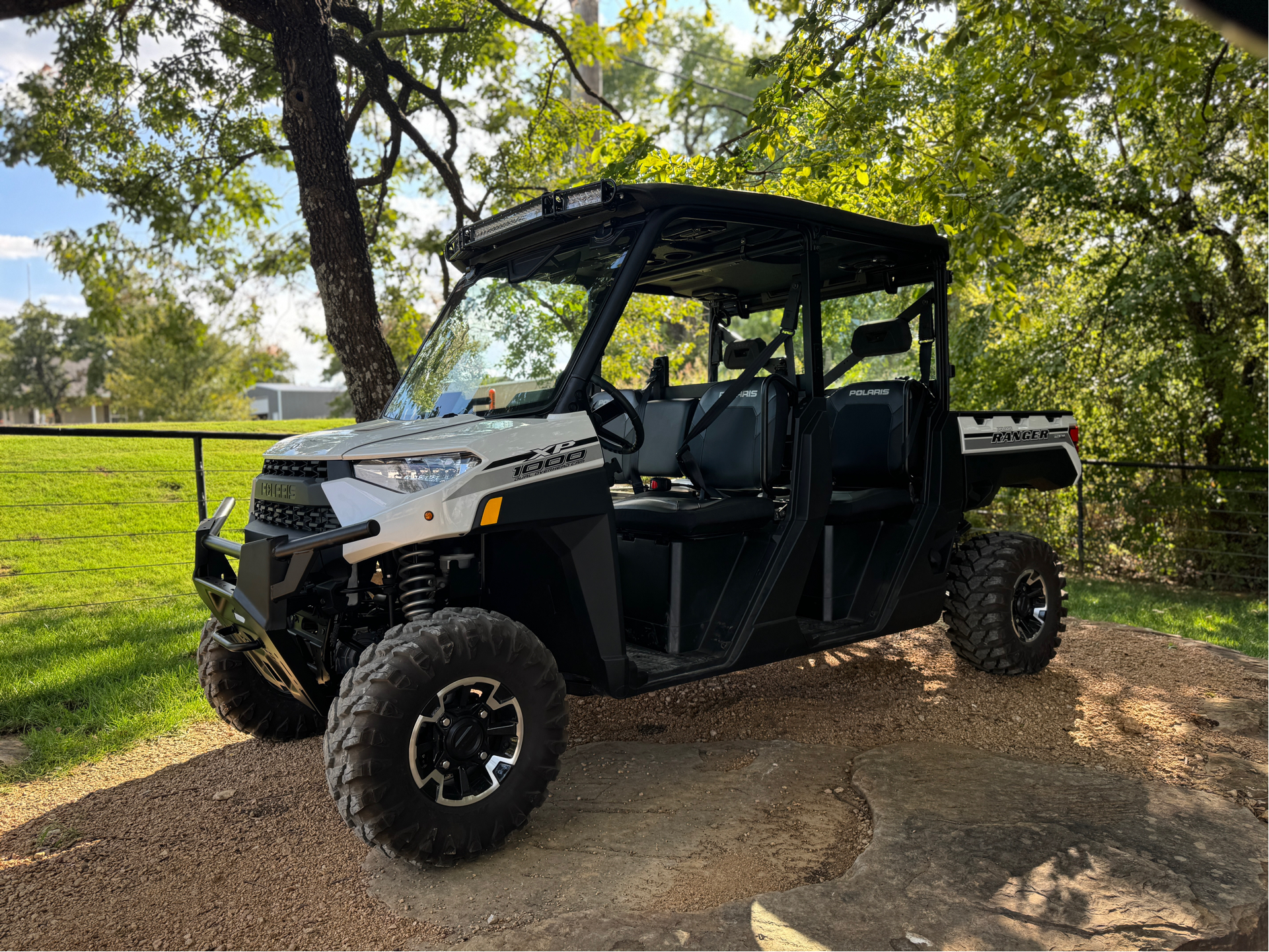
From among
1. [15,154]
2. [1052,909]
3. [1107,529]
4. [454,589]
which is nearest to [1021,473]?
[1052,909]

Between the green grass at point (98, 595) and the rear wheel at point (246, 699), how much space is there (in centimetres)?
78

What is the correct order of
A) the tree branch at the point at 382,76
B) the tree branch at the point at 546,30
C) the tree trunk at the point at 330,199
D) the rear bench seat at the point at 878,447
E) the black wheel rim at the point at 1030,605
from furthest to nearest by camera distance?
the tree branch at the point at 546,30 → the tree branch at the point at 382,76 → the tree trunk at the point at 330,199 → the black wheel rim at the point at 1030,605 → the rear bench seat at the point at 878,447

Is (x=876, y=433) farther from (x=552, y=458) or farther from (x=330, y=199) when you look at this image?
(x=330, y=199)

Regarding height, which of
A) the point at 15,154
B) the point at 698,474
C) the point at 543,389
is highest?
the point at 15,154

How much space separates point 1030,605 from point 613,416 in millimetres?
3165

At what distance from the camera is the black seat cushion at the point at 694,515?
404 centimetres

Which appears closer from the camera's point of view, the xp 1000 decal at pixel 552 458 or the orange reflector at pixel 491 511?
the orange reflector at pixel 491 511

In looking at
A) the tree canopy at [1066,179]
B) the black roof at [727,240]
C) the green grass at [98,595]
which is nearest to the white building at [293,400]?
the green grass at [98,595]

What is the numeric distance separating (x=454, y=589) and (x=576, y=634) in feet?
1.73

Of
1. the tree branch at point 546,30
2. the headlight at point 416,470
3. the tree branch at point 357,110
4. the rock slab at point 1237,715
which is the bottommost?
the rock slab at point 1237,715

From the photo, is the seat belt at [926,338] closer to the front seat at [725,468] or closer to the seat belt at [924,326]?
the seat belt at [924,326]

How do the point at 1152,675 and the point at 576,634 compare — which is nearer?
the point at 576,634

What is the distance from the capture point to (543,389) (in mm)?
3754

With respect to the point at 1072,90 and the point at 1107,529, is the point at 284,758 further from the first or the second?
the point at 1107,529
